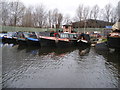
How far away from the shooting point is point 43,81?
597 centimetres

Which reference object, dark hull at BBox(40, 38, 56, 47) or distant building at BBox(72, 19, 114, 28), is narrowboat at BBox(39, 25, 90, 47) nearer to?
dark hull at BBox(40, 38, 56, 47)

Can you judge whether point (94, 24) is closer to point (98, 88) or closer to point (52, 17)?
point (52, 17)

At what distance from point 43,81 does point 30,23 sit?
45.5 m

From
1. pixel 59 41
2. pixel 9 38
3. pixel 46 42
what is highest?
pixel 9 38

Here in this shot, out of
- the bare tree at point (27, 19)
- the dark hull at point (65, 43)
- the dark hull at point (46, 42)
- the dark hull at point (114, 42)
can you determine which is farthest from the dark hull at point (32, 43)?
the bare tree at point (27, 19)

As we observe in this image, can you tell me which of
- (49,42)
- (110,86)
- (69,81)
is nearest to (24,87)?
(69,81)

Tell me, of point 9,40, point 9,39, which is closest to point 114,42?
point 9,39

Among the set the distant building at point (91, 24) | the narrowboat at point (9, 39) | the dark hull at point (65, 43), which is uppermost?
the distant building at point (91, 24)

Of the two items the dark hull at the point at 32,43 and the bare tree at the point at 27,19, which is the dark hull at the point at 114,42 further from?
the bare tree at the point at 27,19

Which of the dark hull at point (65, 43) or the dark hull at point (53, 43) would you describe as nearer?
the dark hull at point (53, 43)

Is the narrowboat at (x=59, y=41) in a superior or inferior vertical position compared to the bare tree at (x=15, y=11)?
inferior

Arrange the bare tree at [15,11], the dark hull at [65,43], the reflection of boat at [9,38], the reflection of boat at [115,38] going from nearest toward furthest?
the reflection of boat at [115,38]
the dark hull at [65,43]
the reflection of boat at [9,38]
the bare tree at [15,11]

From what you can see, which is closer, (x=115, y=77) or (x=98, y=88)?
(x=98, y=88)

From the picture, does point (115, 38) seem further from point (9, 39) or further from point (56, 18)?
point (56, 18)
